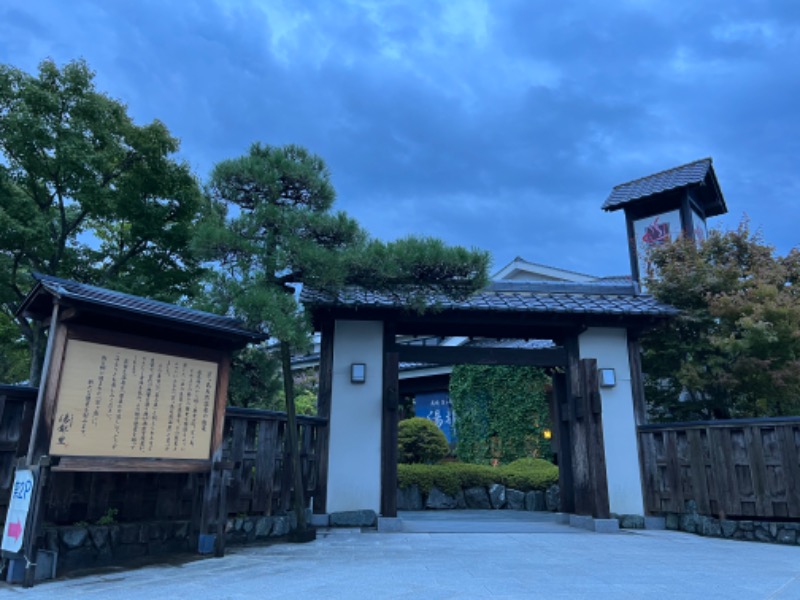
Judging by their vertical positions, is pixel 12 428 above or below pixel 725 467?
above

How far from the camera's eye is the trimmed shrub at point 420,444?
12398mm

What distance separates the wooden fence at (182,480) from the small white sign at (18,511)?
25 centimetres

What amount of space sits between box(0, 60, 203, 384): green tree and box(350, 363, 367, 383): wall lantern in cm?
382

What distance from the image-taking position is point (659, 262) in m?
10.6

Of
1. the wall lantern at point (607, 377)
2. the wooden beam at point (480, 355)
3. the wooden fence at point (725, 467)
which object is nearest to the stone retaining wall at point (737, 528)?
the wooden fence at point (725, 467)

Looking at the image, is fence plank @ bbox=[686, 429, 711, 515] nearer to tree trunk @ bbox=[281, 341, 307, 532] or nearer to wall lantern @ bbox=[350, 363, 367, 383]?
wall lantern @ bbox=[350, 363, 367, 383]

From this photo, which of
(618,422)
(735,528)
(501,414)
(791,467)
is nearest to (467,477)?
(501,414)

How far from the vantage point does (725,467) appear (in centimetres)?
740

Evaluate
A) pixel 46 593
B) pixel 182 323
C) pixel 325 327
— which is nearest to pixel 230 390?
pixel 325 327

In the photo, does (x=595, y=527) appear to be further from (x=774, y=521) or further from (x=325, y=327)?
(x=325, y=327)

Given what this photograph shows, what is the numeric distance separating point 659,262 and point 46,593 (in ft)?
35.2

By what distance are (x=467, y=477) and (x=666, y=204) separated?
9.89 meters

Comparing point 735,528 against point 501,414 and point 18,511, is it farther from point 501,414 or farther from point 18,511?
point 18,511

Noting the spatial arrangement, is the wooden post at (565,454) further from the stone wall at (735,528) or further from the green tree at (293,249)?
the green tree at (293,249)
